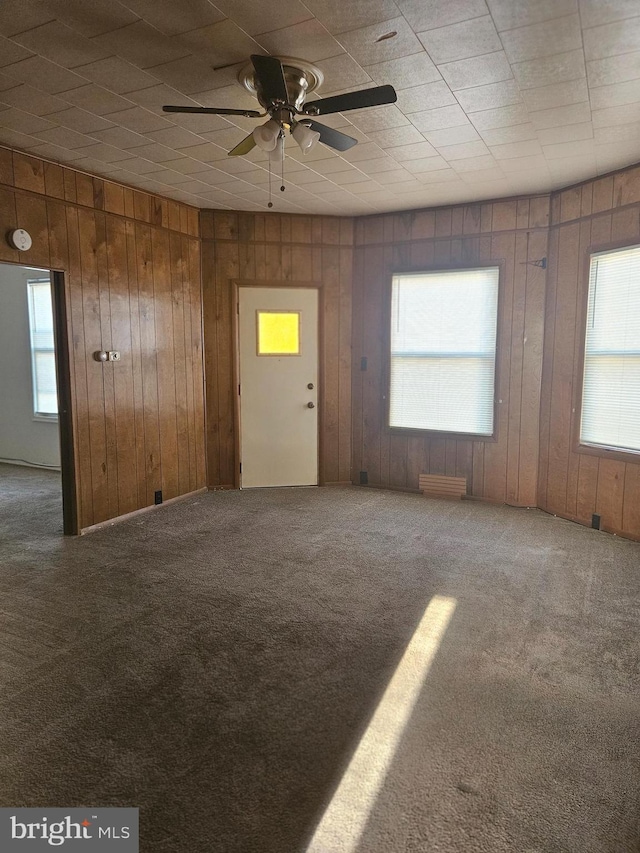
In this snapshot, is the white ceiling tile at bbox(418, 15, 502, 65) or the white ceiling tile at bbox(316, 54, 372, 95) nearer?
the white ceiling tile at bbox(418, 15, 502, 65)

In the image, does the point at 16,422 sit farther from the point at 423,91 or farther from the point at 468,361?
the point at 423,91

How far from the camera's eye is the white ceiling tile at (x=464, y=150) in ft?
12.0

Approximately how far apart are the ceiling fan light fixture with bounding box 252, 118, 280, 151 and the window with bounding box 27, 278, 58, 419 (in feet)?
15.5

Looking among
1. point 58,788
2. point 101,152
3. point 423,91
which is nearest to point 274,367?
point 101,152

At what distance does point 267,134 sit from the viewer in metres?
2.69

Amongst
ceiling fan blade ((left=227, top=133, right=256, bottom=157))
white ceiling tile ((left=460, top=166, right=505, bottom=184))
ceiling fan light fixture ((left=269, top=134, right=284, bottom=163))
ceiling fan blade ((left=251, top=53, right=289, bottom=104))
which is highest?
white ceiling tile ((left=460, top=166, right=505, bottom=184))

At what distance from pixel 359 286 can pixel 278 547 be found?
296cm

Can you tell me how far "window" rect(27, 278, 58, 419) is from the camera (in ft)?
21.3

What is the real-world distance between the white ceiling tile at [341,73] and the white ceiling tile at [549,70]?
759 millimetres

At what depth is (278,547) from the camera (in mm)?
3994

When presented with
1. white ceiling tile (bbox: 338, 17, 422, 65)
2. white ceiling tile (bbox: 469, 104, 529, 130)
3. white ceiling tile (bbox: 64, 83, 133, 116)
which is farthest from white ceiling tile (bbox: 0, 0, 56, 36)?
white ceiling tile (bbox: 469, 104, 529, 130)

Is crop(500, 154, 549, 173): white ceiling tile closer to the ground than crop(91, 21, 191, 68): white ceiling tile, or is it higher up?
higher up

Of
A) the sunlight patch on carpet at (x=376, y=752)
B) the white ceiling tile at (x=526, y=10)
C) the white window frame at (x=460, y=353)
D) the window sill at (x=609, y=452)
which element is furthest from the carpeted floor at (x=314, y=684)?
the white ceiling tile at (x=526, y=10)

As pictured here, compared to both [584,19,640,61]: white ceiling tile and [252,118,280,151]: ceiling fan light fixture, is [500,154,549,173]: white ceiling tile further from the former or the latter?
[252,118,280,151]: ceiling fan light fixture
